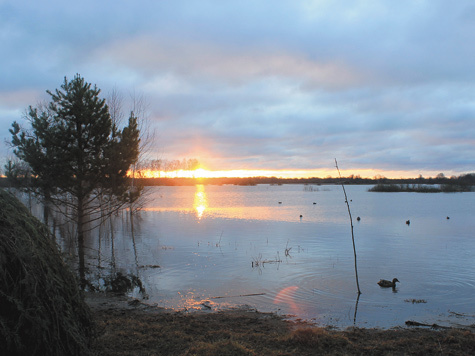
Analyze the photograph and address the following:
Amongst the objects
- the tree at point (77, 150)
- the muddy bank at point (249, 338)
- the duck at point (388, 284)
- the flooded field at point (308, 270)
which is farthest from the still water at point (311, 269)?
the tree at point (77, 150)

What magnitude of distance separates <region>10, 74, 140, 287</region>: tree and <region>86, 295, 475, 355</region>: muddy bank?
5535 millimetres

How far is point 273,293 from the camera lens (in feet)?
40.5

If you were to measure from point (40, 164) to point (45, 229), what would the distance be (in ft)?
25.8

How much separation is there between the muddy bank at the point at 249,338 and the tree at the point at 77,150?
5535mm

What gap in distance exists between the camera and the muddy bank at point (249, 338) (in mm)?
5965

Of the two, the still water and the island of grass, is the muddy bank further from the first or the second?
the island of grass

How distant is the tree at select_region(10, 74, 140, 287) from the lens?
12078 mm

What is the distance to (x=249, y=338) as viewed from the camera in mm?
6891

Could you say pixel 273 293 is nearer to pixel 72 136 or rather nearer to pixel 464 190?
pixel 72 136

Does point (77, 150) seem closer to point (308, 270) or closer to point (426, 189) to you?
point (308, 270)

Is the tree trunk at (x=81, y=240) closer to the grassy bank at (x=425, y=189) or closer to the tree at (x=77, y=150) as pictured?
the tree at (x=77, y=150)

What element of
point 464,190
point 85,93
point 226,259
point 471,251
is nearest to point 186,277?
point 226,259

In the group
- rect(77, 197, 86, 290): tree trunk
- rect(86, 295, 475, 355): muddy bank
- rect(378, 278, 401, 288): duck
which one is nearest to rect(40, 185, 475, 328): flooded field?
rect(378, 278, 401, 288): duck

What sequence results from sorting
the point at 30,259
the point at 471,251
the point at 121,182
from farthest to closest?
the point at 471,251, the point at 121,182, the point at 30,259
